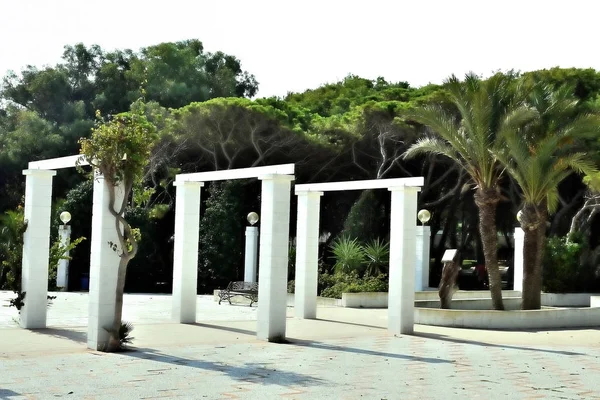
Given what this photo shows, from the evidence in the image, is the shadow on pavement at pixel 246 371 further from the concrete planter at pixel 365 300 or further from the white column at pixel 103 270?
the concrete planter at pixel 365 300

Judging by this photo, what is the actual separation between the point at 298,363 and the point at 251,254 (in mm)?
15367

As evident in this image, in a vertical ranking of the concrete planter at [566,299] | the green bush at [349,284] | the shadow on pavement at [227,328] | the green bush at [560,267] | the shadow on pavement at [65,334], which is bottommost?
the shadow on pavement at [65,334]

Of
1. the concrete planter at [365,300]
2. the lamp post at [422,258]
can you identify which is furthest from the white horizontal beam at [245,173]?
the lamp post at [422,258]

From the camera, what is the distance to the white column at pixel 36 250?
51.3 feet

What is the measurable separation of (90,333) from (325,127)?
19.1 meters

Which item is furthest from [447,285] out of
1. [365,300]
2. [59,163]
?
[59,163]

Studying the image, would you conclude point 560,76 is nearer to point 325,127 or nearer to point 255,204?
point 325,127

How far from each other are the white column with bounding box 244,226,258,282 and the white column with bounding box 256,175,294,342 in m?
11.9

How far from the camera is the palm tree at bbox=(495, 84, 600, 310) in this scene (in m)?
19.8

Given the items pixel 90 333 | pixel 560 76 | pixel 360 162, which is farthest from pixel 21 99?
pixel 90 333

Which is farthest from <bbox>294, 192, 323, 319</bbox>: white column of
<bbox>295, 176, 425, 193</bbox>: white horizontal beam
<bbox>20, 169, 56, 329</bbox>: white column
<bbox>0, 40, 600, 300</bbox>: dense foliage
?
<bbox>0, 40, 600, 300</bbox>: dense foliage

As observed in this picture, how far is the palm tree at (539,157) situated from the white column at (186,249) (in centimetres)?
708

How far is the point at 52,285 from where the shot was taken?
28750 mm

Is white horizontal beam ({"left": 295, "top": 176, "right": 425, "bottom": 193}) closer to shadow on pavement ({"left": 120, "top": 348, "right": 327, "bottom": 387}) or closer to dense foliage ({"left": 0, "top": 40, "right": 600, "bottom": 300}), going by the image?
shadow on pavement ({"left": 120, "top": 348, "right": 327, "bottom": 387})
